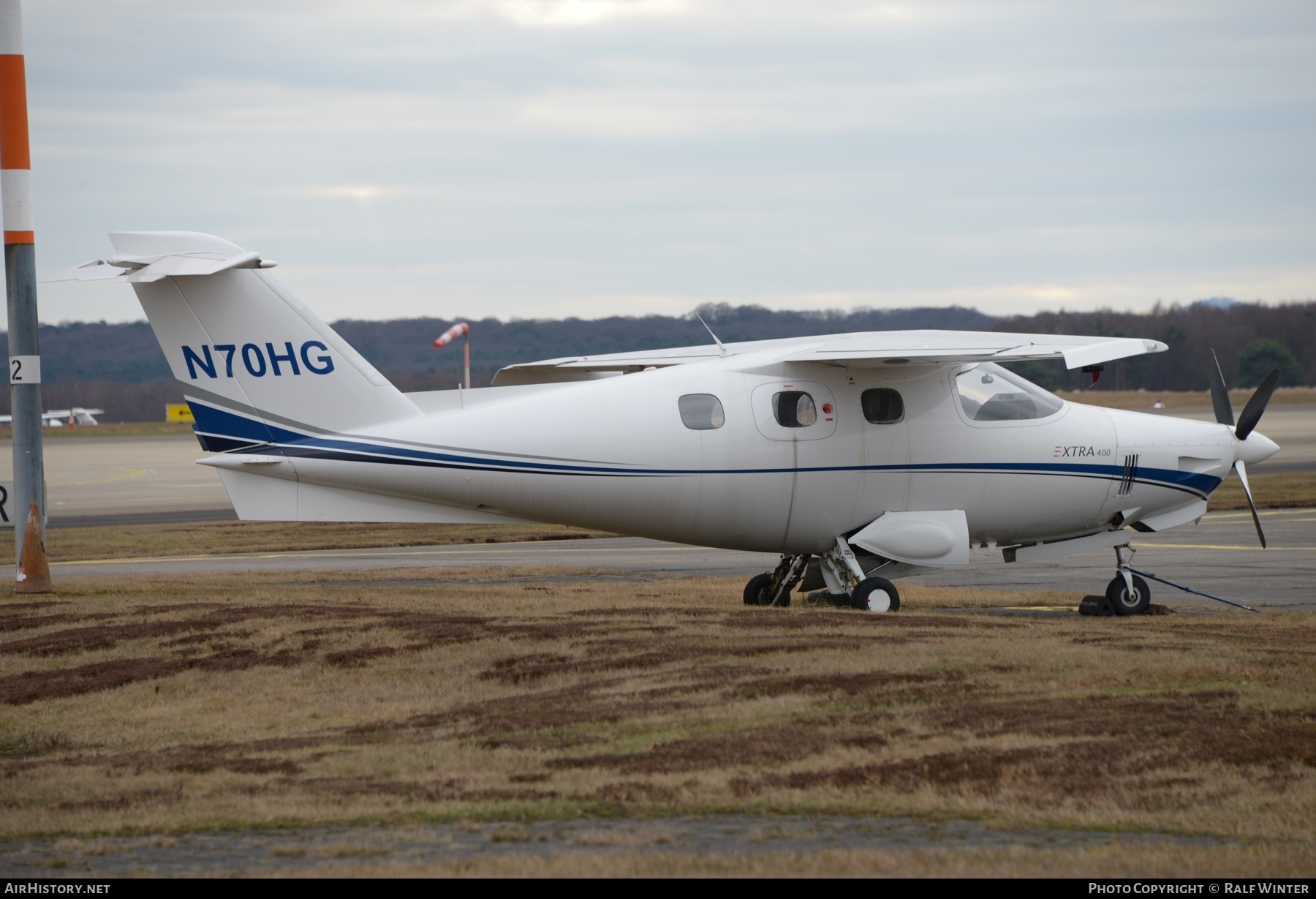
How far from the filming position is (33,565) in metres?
16.7

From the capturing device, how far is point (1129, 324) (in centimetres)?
11900

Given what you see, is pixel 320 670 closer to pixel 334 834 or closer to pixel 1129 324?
pixel 334 834

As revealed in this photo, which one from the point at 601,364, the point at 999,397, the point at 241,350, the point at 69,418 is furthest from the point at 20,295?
the point at 69,418

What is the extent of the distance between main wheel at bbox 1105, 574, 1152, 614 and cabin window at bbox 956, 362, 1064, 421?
2205 mm

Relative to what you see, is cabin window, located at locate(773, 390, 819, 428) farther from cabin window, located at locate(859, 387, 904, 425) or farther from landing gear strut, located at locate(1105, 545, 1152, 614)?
landing gear strut, located at locate(1105, 545, 1152, 614)

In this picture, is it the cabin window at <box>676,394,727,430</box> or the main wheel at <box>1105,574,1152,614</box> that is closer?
the cabin window at <box>676,394,727,430</box>

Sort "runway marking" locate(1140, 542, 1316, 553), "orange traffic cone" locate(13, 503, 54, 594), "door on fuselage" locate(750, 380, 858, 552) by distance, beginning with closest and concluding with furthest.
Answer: "door on fuselage" locate(750, 380, 858, 552) → "orange traffic cone" locate(13, 503, 54, 594) → "runway marking" locate(1140, 542, 1316, 553)

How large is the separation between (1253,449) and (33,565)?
50.6 ft

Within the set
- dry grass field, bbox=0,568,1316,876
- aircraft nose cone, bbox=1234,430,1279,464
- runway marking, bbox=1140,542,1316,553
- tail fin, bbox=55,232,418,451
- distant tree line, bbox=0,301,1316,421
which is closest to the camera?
dry grass field, bbox=0,568,1316,876

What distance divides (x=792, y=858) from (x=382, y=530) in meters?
26.9

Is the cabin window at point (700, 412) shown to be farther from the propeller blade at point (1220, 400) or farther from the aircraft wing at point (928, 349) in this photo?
the propeller blade at point (1220, 400)

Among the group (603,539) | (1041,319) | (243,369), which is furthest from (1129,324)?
(243,369)

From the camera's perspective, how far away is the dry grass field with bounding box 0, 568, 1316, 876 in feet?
23.1

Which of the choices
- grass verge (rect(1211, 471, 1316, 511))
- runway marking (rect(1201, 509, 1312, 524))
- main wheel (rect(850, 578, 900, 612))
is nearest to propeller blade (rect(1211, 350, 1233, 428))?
main wheel (rect(850, 578, 900, 612))
